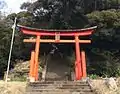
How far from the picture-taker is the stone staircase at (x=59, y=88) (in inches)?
511

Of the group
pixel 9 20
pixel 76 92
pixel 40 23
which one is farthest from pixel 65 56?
pixel 76 92

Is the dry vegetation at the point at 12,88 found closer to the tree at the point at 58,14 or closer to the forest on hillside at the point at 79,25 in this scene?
the forest on hillside at the point at 79,25

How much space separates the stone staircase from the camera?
42.6ft

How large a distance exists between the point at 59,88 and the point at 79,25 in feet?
41.0

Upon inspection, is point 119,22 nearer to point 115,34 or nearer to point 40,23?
point 115,34

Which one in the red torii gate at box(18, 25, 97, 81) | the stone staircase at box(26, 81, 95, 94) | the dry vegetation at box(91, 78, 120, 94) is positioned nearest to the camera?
the dry vegetation at box(91, 78, 120, 94)

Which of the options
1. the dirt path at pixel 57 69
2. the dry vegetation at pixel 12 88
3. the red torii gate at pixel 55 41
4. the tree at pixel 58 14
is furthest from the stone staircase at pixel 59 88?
the tree at pixel 58 14

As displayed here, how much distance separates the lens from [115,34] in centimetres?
2400

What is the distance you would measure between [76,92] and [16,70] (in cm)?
1108

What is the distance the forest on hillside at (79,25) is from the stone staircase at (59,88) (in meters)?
8.65

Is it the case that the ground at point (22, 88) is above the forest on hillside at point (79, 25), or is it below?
below

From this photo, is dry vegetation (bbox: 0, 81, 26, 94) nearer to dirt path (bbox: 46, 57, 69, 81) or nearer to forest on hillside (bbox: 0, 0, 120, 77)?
dirt path (bbox: 46, 57, 69, 81)

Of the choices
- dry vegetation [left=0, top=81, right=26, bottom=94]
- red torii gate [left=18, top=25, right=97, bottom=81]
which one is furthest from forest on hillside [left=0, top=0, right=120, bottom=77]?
dry vegetation [left=0, top=81, right=26, bottom=94]

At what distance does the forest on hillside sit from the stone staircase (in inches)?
341
